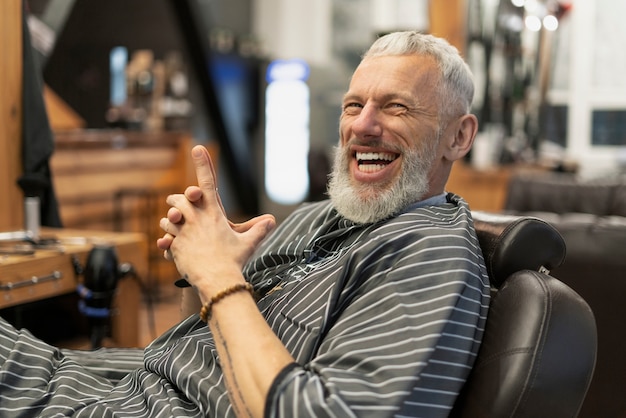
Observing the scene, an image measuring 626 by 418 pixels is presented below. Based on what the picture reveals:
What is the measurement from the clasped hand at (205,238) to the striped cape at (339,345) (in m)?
0.17

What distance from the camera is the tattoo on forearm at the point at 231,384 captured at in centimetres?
123

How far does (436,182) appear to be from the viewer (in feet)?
5.74

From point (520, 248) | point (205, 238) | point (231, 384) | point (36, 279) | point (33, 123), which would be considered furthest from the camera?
point (33, 123)

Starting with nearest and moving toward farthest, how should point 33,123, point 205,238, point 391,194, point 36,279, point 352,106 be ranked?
1. point 205,238
2. point 391,194
3. point 352,106
4. point 36,279
5. point 33,123

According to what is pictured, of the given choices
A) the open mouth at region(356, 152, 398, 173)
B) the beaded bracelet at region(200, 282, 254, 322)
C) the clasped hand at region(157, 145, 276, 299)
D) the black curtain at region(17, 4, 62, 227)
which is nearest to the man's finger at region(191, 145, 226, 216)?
the clasped hand at region(157, 145, 276, 299)

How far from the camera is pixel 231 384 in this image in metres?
1.25

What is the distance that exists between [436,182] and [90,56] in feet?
18.8

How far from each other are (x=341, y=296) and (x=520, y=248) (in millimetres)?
405

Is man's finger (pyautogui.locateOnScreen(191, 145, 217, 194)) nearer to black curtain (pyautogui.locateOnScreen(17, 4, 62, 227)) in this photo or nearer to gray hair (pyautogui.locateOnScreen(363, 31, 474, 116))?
gray hair (pyautogui.locateOnScreen(363, 31, 474, 116))

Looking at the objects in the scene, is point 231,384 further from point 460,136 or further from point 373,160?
point 460,136

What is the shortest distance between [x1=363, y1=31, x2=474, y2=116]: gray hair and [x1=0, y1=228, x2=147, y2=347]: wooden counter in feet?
4.13

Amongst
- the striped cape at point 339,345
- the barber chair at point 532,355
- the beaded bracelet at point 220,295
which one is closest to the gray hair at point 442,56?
the striped cape at point 339,345

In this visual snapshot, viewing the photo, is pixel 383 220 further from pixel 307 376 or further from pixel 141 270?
pixel 141 270

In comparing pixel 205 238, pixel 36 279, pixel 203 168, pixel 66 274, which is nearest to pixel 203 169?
pixel 203 168
